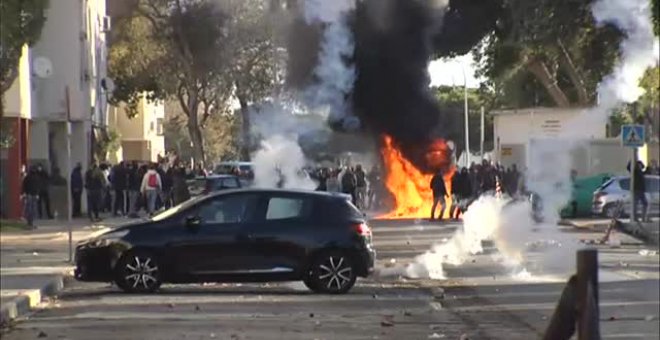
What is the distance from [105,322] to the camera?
15.6 m

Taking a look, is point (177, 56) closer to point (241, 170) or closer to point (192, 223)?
point (241, 170)

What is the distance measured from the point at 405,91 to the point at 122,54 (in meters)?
20.5

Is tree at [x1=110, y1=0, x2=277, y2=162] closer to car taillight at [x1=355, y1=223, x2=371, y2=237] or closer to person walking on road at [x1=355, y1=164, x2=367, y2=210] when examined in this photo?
person walking on road at [x1=355, y1=164, x2=367, y2=210]

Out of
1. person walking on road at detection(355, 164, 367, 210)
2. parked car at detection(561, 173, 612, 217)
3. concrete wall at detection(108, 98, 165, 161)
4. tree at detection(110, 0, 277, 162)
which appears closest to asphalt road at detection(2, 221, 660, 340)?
parked car at detection(561, 173, 612, 217)

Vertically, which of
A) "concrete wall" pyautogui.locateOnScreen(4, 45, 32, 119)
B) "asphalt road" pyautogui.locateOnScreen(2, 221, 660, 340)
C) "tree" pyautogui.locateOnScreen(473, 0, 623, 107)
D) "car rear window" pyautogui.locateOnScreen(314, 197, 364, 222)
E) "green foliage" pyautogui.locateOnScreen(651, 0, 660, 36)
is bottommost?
"asphalt road" pyautogui.locateOnScreen(2, 221, 660, 340)

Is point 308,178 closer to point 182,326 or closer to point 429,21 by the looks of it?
point 429,21

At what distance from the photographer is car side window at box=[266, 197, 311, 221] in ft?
63.0

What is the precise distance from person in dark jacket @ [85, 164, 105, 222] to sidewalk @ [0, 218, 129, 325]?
49.9 inches

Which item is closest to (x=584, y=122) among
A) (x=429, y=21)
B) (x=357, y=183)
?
(x=429, y=21)

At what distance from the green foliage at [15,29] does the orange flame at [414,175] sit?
35.4 ft

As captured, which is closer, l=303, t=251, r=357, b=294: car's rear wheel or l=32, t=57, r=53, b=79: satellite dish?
l=303, t=251, r=357, b=294: car's rear wheel

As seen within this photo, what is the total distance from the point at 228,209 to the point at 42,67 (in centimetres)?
2290

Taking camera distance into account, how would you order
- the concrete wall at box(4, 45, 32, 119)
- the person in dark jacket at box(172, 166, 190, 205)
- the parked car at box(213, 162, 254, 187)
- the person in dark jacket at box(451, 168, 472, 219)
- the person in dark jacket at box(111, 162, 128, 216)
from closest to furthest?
1. the person in dark jacket at box(451, 168, 472, 219)
2. the person in dark jacket at box(172, 166, 190, 205)
3. the concrete wall at box(4, 45, 32, 119)
4. the person in dark jacket at box(111, 162, 128, 216)
5. the parked car at box(213, 162, 254, 187)

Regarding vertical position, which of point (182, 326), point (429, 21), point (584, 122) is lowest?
point (182, 326)
